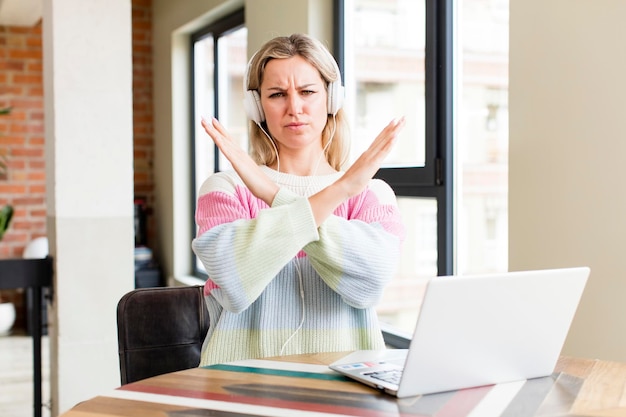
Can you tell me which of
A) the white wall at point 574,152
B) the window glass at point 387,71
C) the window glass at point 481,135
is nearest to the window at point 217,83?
the window glass at point 387,71

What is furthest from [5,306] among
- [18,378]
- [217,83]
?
[217,83]

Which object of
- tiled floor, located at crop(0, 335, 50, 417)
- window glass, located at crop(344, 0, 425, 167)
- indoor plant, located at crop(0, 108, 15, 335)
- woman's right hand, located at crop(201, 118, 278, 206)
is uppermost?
window glass, located at crop(344, 0, 425, 167)

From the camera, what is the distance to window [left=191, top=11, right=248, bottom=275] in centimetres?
505

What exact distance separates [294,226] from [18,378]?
3.60 m

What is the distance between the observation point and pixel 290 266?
1671 mm

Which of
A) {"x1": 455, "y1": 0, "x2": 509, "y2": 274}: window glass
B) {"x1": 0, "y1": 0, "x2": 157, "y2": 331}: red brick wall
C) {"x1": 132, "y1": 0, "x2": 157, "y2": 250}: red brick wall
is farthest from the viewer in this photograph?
{"x1": 132, "y1": 0, "x2": 157, "y2": 250}: red brick wall

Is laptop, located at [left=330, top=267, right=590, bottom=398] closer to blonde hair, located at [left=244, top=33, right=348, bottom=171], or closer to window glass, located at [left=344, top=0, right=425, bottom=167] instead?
blonde hair, located at [left=244, top=33, right=348, bottom=171]

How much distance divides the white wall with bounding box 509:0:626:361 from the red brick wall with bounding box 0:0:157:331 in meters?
4.38

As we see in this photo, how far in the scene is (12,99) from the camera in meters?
6.07

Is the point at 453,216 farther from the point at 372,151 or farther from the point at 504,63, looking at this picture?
the point at 372,151

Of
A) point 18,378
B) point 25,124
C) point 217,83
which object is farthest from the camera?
point 25,124

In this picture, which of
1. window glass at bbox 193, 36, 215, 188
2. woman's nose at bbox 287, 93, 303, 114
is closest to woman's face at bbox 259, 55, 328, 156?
woman's nose at bbox 287, 93, 303, 114

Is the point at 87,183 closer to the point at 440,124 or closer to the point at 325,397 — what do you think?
the point at 440,124

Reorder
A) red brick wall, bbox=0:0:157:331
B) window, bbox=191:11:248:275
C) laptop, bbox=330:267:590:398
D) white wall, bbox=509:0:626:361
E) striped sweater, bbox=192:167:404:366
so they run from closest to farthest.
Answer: laptop, bbox=330:267:590:398 < striped sweater, bbox=192:167:404:366 < white wall, bbox=509:0:626:361 < window, bbox=191:11:248:275 < red brick wall, bbox=0:0:157:331
